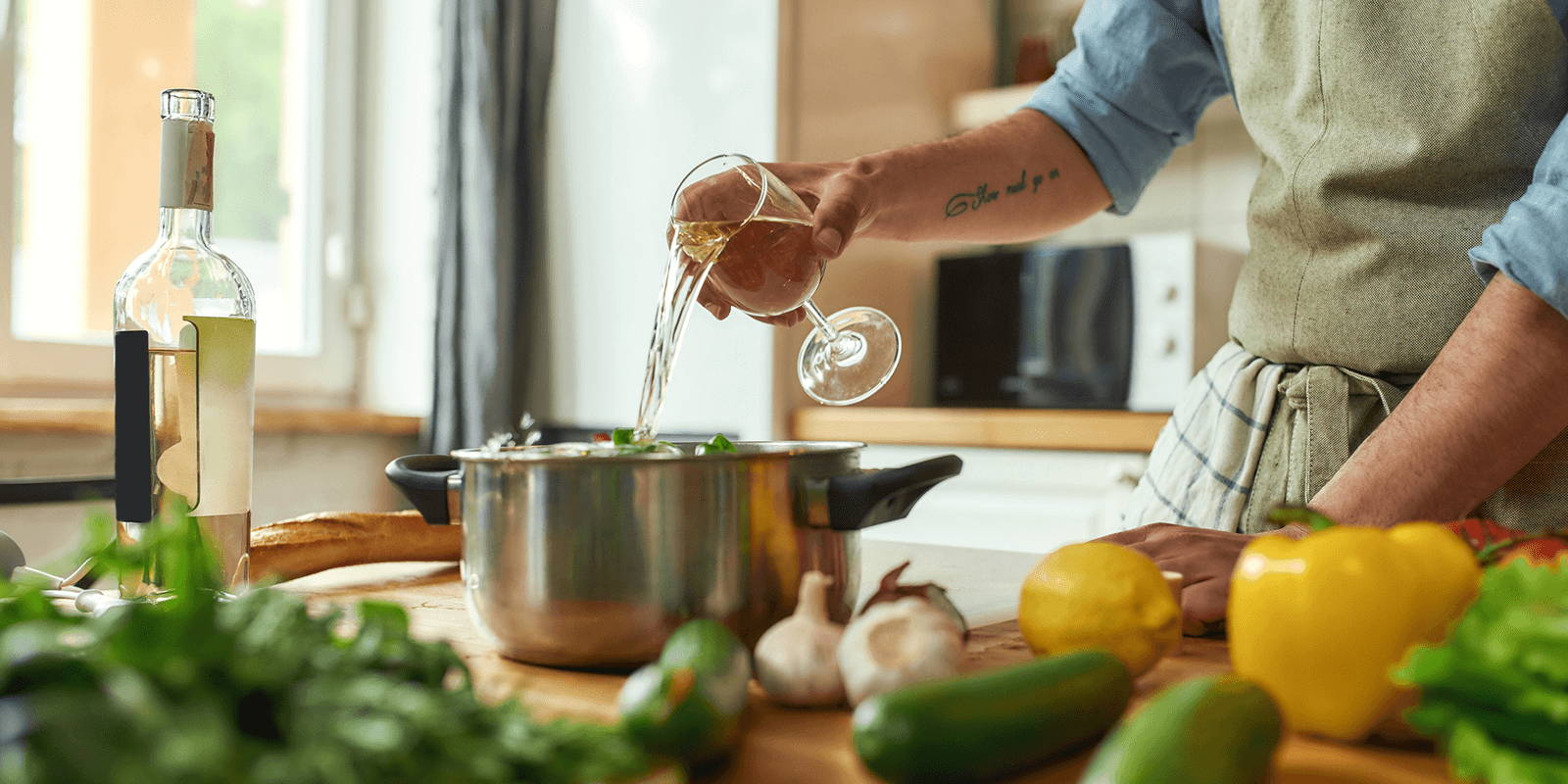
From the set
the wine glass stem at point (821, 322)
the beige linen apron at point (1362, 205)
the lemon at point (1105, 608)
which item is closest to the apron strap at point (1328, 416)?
the beige linen apron at point (1362, 205)

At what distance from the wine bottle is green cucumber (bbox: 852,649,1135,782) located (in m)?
0.49

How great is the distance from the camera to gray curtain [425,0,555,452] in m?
2.60

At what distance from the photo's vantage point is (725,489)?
55 cm

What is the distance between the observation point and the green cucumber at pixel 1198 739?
1.04 ft

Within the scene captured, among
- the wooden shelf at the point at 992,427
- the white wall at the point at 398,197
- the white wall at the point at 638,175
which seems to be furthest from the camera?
the white wall at the point at 398,197

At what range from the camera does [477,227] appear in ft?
8.59

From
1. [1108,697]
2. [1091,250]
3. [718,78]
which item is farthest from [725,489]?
[718,78]

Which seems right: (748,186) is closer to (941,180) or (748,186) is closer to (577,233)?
(941,180)

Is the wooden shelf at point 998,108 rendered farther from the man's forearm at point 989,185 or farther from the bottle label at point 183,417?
the bottle label at point 183,417

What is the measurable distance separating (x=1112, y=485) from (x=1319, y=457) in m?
0.90

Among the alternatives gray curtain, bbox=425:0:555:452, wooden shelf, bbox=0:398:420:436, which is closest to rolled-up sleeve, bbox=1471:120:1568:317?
wooden shelf, bbox=0:398:420:436

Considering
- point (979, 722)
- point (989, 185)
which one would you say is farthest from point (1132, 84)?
point (979, 722)

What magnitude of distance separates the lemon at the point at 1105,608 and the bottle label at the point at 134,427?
51 cm

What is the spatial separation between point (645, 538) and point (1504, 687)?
0.33 meters
